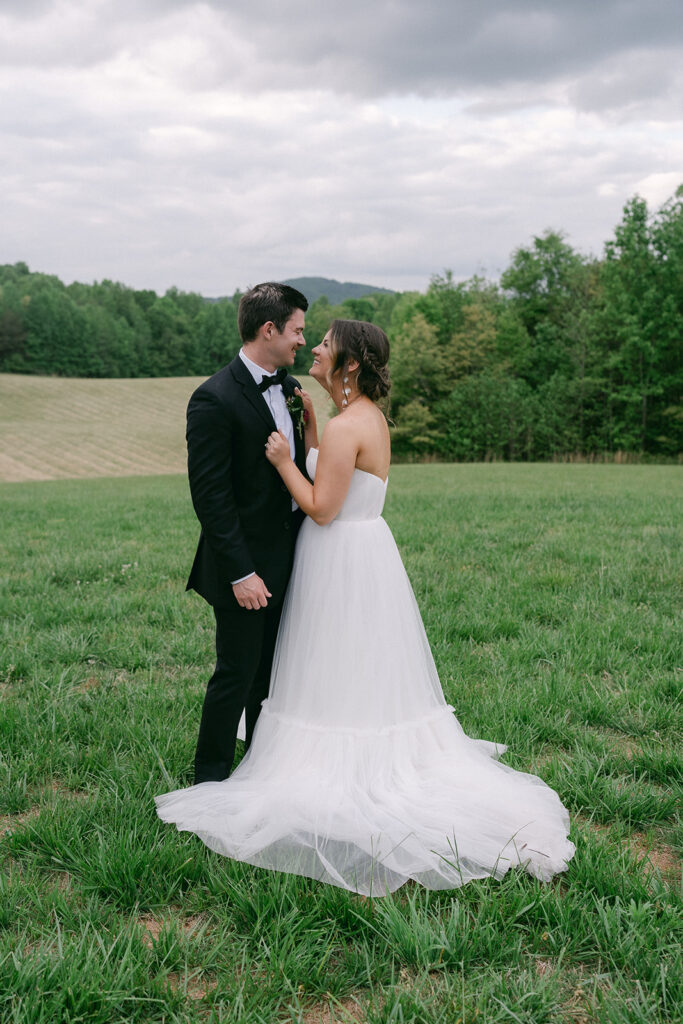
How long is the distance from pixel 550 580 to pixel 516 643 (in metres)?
2.11

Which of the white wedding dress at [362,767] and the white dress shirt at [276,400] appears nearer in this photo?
the white wedding dress at [362,767]

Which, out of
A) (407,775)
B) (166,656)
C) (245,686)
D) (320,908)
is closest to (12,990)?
(320,908)

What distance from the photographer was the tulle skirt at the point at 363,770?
3193mm

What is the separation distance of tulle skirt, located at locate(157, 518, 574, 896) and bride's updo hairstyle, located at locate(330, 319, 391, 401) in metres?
0.76

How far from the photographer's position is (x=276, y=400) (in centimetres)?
397

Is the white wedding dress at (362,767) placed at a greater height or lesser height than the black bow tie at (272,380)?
lesser

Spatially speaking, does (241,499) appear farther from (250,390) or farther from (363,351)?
(363,351)

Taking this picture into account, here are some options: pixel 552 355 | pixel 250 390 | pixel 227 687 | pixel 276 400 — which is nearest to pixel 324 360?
pixel 276 400

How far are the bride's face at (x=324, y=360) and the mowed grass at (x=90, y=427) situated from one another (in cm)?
3217

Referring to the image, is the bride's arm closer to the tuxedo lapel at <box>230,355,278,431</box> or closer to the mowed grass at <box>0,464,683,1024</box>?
the tuxedo lapel at <box>230,355,278,431</box>

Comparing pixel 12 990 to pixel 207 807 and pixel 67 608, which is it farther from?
pixel 67 608

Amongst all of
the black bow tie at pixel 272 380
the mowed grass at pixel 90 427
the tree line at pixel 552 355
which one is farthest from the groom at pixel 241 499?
the tree line at pixel 552 355

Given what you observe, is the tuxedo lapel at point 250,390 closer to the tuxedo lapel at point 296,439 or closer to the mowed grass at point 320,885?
the tuxedo lapel at point 296,439

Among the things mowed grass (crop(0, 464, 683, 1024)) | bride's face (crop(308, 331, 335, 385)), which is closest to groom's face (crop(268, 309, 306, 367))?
bride's face (crop(308, 331, 335, 385))
